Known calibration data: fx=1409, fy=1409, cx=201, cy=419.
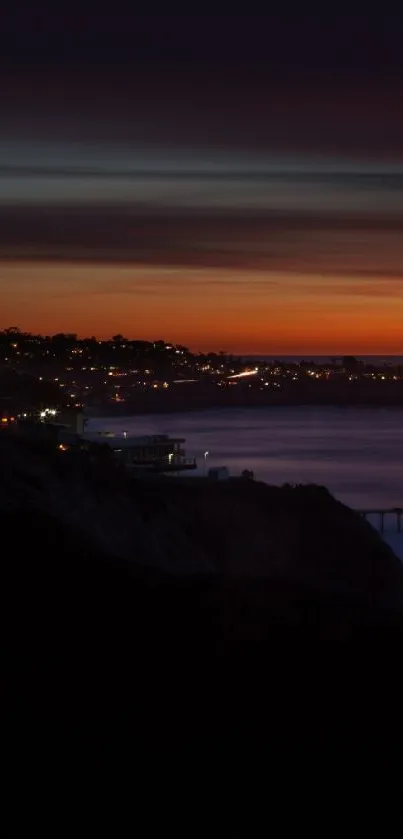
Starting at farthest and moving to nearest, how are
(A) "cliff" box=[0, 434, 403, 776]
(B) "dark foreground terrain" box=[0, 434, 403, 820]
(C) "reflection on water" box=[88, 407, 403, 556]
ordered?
(C) "reflection on water" box=[88, 407, 403, 556]
(A) "cliff" box=[0, 434, 403, 776]
(B) "dark foreground terrain" box=[0, 434, 403, 820]

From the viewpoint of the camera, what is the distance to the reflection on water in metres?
79.2

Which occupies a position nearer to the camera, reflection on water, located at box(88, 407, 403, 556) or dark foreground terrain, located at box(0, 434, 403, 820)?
dark foreground terrain, located at box(0, 434, 403, 820)

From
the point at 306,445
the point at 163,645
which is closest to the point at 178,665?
the point at 163,645

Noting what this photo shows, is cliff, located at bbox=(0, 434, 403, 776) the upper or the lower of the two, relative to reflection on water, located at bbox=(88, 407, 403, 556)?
lower

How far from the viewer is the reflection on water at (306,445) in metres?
79.2

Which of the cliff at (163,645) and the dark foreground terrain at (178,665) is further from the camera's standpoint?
the cliff at (163,645)

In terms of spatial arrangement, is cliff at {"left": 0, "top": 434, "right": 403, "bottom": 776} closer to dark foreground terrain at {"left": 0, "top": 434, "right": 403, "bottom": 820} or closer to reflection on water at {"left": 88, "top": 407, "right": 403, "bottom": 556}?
dark foreground terrain at {"left": 0, "top": 434, "right": 403, "bottom": 820}

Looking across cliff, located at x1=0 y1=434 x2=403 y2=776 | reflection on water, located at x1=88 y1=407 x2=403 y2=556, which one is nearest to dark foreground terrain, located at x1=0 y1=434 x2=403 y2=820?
cliff, located at x1=0 y1=434 x2=403 y2=776

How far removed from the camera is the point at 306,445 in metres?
114

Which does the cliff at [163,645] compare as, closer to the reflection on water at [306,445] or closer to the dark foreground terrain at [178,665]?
the dark foreground terrain at [178,665]

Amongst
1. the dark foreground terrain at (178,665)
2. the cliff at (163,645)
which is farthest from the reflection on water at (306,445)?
the dark foreground terrain at (178,665)

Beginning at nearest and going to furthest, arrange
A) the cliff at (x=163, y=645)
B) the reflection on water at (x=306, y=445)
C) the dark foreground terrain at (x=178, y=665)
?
the dark foreground terrain at (x=178, y=665)
the cliff at (x=163, y=645)
the reflection on water at (x=306, y=445)

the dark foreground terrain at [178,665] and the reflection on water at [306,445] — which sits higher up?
the reflection on water at [306,445]

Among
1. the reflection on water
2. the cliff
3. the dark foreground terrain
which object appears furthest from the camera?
the reflection on water
